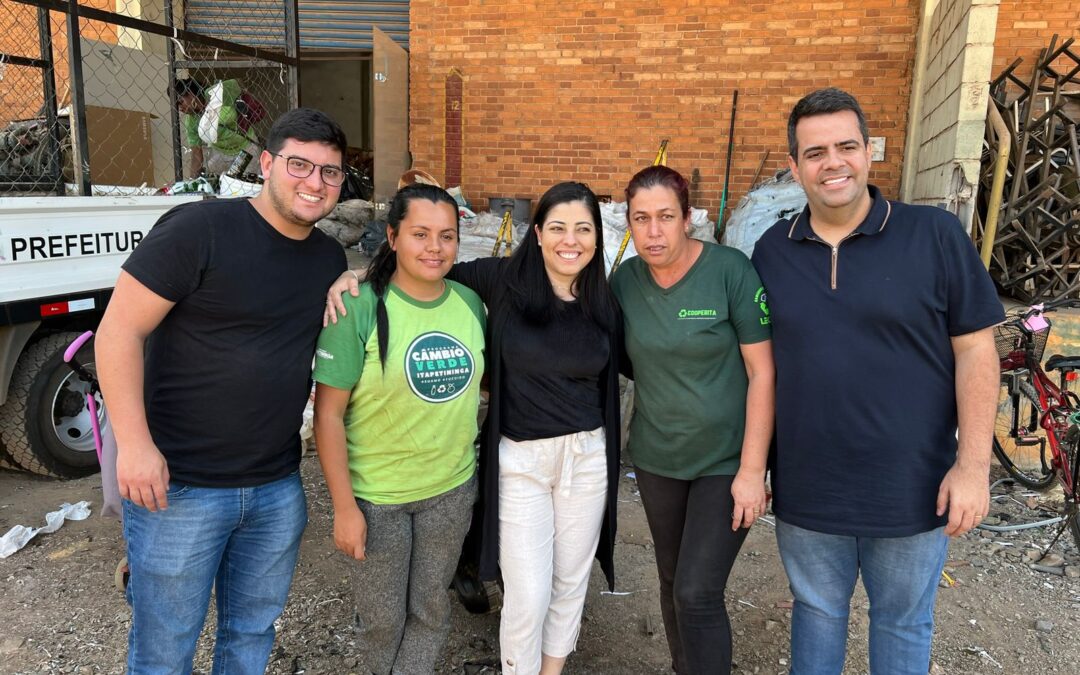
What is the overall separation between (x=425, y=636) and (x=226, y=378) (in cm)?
109

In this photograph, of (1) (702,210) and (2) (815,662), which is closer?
(2) (815,662)

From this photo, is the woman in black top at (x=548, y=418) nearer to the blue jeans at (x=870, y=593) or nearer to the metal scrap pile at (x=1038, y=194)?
the blue jeans at (x=870, y=593)

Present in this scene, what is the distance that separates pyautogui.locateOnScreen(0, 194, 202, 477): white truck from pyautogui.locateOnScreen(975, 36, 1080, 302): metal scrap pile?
6134 mm

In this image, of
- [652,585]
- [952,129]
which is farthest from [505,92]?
[652,585]

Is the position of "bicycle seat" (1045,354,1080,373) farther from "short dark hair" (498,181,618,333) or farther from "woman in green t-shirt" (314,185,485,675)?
"woman in green t-shirt" (314,185,485,675)

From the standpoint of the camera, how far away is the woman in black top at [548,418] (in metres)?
2.33

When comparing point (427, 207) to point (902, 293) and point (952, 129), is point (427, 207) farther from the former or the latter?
point (952, 129)

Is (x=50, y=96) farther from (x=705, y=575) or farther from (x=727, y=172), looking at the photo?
(x=727, y=172)

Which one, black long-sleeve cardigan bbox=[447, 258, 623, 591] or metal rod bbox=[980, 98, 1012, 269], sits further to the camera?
metal rod bbox=[980, 98, 1012, 269]

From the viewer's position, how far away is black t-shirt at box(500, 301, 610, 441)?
232 cm

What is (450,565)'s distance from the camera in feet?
7.84

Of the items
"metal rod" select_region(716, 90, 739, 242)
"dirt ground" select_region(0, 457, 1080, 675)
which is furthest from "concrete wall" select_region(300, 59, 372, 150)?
"dirt ground" select_region(0, 457, 1080, 675)

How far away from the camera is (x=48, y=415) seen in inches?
171

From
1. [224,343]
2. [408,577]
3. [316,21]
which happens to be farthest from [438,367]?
[316,21]
